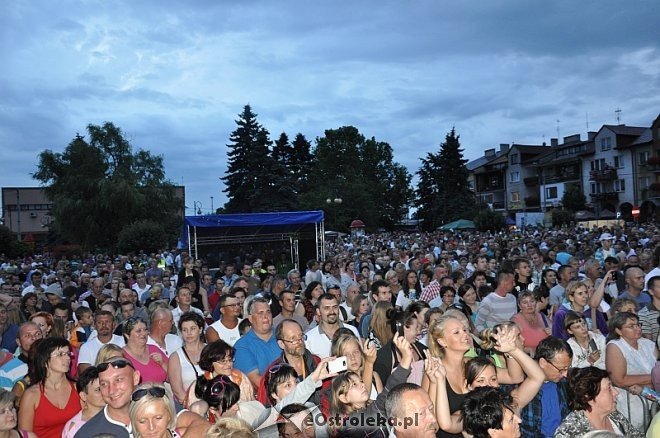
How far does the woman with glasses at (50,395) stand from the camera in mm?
3854

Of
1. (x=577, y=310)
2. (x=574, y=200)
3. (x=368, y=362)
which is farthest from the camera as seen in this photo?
(x=574, y=200)

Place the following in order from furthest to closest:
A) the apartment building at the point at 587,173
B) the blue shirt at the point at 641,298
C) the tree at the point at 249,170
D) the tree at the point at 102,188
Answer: the apartment building at the point at 587,173 < the tree at the point at 249,170 < the tree at the point at 102,188 < the blue shirt at the point at 641,298

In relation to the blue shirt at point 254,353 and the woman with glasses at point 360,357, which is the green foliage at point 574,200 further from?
the woman with glasses at point 360,357

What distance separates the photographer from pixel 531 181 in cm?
6481

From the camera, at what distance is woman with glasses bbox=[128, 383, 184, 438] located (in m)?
3.01

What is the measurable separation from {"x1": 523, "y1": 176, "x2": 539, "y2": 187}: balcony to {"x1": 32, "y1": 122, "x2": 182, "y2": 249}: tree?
4127 centimetres

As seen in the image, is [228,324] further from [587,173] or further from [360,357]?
[587,173]

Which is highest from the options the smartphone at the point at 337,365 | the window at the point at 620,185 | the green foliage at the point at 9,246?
the window at the point at 620,185

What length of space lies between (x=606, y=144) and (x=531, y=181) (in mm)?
10003

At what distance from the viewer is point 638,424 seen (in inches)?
154

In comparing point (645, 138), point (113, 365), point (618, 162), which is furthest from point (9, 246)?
point (645, 138)

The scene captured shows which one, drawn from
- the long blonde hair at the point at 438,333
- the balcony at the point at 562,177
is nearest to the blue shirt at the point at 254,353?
the long blonde hair at the point at 438,333

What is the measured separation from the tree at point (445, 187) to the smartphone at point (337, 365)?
5447 centimetres

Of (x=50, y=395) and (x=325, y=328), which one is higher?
(x=325, y=328)
